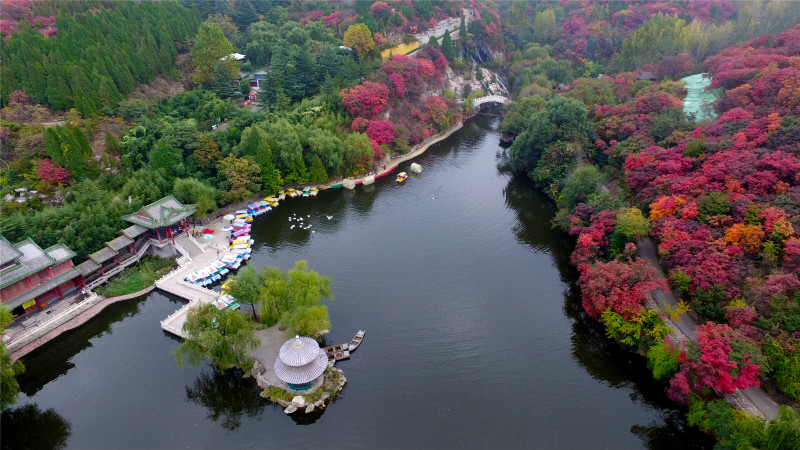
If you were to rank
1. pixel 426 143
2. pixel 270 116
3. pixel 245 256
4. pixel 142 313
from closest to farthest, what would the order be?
1. pixel 142 313
2. pixel 245 256
3. pixel 270 116
4. pixel 426 143

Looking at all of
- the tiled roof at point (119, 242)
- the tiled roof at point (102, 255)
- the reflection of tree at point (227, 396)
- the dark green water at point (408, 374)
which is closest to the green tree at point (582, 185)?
the dark green water at point (408, 374)

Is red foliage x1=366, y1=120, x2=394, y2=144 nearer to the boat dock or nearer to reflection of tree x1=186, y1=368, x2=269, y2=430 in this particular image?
the boat dock

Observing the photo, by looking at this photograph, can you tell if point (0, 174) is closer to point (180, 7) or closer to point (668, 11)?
point (180, 7)

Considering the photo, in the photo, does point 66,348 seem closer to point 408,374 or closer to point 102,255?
point 102,255

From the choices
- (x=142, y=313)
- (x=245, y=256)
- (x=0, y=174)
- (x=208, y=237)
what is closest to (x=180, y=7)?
(x=0, y=174)

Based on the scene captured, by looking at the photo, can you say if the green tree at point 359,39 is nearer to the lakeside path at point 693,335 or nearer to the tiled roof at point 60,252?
the tiled roof at point 60,252

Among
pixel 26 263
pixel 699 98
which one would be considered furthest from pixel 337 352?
pixel 699 98
